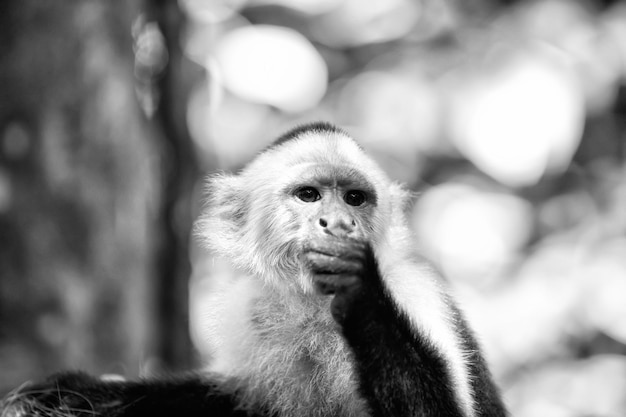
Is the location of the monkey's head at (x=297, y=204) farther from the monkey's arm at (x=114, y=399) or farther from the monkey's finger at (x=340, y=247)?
the monkey's arm at (x=114, y=399)

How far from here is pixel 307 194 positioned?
137 inches

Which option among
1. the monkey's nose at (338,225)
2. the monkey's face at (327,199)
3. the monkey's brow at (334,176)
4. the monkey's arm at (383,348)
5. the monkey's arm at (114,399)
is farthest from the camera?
the monkey's arm at (114,399)

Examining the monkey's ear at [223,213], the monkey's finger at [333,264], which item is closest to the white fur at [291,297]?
the monkey's ear at [223,213]

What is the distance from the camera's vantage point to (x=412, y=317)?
9.47 feet

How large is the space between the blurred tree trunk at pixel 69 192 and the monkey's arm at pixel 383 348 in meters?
2.74

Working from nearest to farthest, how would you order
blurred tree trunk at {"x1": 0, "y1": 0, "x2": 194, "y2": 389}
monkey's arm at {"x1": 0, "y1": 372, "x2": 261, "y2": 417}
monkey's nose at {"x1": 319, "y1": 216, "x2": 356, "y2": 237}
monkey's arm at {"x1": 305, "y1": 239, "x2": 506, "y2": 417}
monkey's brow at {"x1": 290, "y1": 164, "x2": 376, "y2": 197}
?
monkey's arm at {"x1": 305, "y1": 239, "x2": 506, "y2": 417}, monkey's nose at {"x1": 319, "y1": 216, "x2": 356, "y2": 237}, monkey's brow at {"x1": 290, "y1": 164, "x2": 376, "y2": 197}, monkey's arm at {"x1": 0, "y1": 372, "x2": 261, "y2": 417}, blurred tree trunk at {"x1": 0, "y1": 0, "x2": 194, "y2": 389}

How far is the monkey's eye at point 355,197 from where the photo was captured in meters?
3.49

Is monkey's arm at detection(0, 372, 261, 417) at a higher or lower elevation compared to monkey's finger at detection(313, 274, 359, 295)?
lower

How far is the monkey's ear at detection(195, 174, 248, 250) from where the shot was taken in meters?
3.87

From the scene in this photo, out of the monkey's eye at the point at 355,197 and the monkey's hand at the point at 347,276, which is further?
the monkey's eye at the point at 355,197

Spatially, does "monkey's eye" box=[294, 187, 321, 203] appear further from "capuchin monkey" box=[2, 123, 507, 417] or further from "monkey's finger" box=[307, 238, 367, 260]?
"monkey's finger" box=[307, 238, 367, 260]

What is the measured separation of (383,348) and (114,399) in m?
1.67

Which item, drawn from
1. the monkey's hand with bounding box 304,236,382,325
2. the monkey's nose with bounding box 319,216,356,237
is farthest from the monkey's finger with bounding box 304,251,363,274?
the monkey's nose with bounding box 319,216,356,237

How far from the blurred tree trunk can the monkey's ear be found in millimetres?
1366
